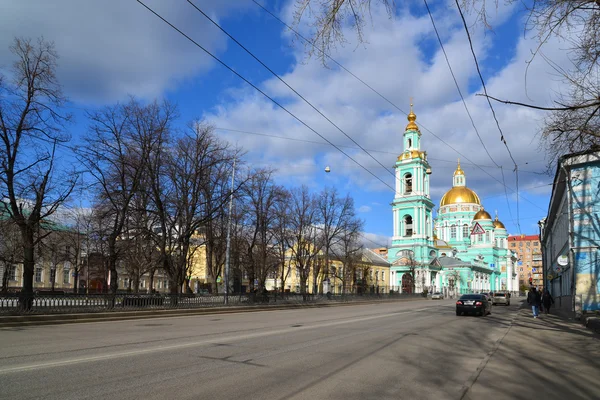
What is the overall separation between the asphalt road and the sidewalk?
1.39 feet

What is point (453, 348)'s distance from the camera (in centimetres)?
1316

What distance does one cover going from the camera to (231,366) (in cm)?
895

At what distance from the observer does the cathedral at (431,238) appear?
85.8 metres

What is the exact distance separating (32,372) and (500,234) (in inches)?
5073

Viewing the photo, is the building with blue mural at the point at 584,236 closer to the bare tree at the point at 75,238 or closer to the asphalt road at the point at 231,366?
the asphalt road at the point at 231,366

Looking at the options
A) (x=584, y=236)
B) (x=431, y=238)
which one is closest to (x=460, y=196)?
(x=431, y=238)

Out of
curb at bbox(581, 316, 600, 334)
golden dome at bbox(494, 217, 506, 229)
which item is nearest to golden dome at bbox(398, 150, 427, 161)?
golden dome at bbox(494, 217, 506, 229)

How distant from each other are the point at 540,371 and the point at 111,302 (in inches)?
786

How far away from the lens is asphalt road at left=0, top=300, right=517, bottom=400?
7004 mm

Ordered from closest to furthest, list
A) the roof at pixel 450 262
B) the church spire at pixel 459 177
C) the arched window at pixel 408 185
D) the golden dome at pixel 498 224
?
the arched window at pixel 408 185, the roof at pixel 450 262, the church spire at pixel 459 177, the golden dome at pixel 498 224

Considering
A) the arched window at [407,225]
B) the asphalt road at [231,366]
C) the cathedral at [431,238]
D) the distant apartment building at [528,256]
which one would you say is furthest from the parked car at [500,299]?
the distant apartment building at [528,256]

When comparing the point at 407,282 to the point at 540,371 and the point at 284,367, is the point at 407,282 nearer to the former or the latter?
the point at 540,371

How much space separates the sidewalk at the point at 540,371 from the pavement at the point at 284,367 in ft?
0.07

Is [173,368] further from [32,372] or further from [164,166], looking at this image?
[164,166]
